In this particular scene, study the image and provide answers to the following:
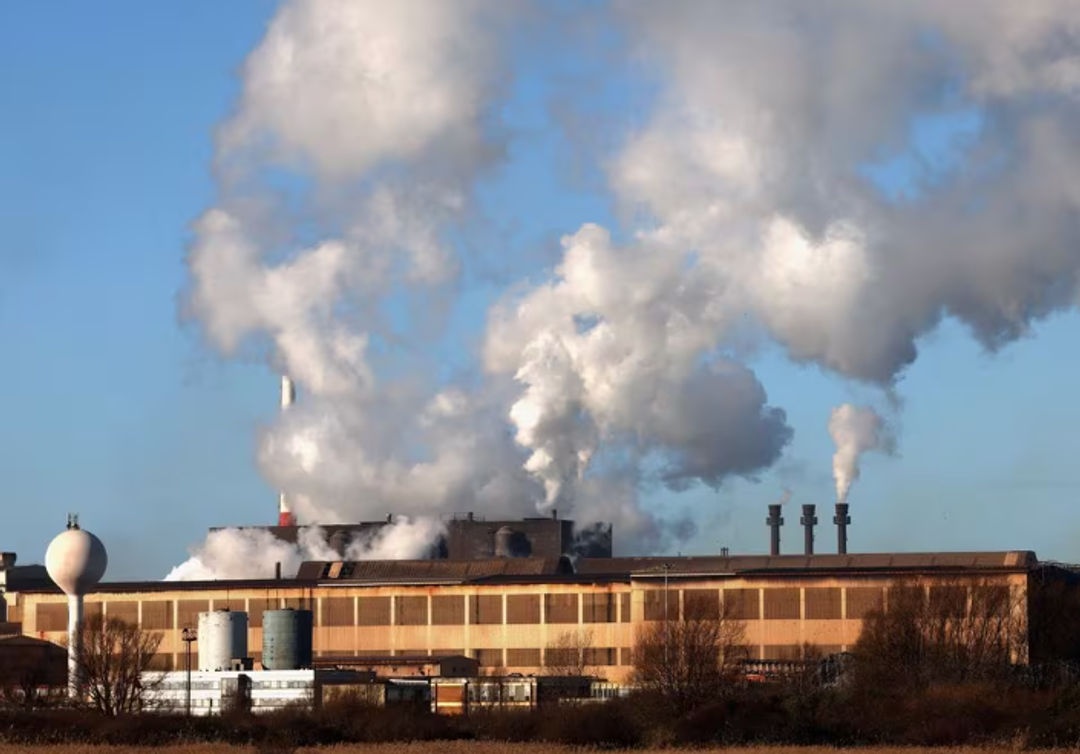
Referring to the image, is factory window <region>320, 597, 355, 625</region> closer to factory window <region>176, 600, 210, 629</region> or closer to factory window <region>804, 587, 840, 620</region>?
factory window <region>176, 600, 210, 629</region>

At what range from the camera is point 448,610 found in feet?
350

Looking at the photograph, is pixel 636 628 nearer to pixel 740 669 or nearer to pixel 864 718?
pixel 740 669

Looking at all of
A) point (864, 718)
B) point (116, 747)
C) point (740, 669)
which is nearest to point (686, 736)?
point (864, 718)

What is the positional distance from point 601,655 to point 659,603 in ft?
13.2

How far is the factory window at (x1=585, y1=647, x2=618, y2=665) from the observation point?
10276cm

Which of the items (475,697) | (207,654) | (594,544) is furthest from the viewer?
(594,544)

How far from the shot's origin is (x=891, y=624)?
91250mm

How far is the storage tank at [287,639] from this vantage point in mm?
96688

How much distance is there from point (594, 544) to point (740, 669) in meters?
40.3

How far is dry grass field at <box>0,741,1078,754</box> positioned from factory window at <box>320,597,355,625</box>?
45.6 meters

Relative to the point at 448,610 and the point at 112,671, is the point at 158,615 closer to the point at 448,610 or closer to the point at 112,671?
the point at 448,610

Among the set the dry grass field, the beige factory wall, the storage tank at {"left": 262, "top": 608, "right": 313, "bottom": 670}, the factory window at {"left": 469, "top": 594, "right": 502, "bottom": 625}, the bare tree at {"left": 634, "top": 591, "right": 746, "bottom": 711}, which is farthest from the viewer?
the factory window at {"left": 469, "top": 594, "right": 502, "bottom": 625}

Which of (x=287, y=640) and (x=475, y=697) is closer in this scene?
(x=475, y=697)

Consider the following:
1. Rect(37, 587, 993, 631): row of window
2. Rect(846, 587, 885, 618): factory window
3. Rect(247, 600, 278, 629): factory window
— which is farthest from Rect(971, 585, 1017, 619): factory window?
Rect(247, 600, 278, 629): factory window
